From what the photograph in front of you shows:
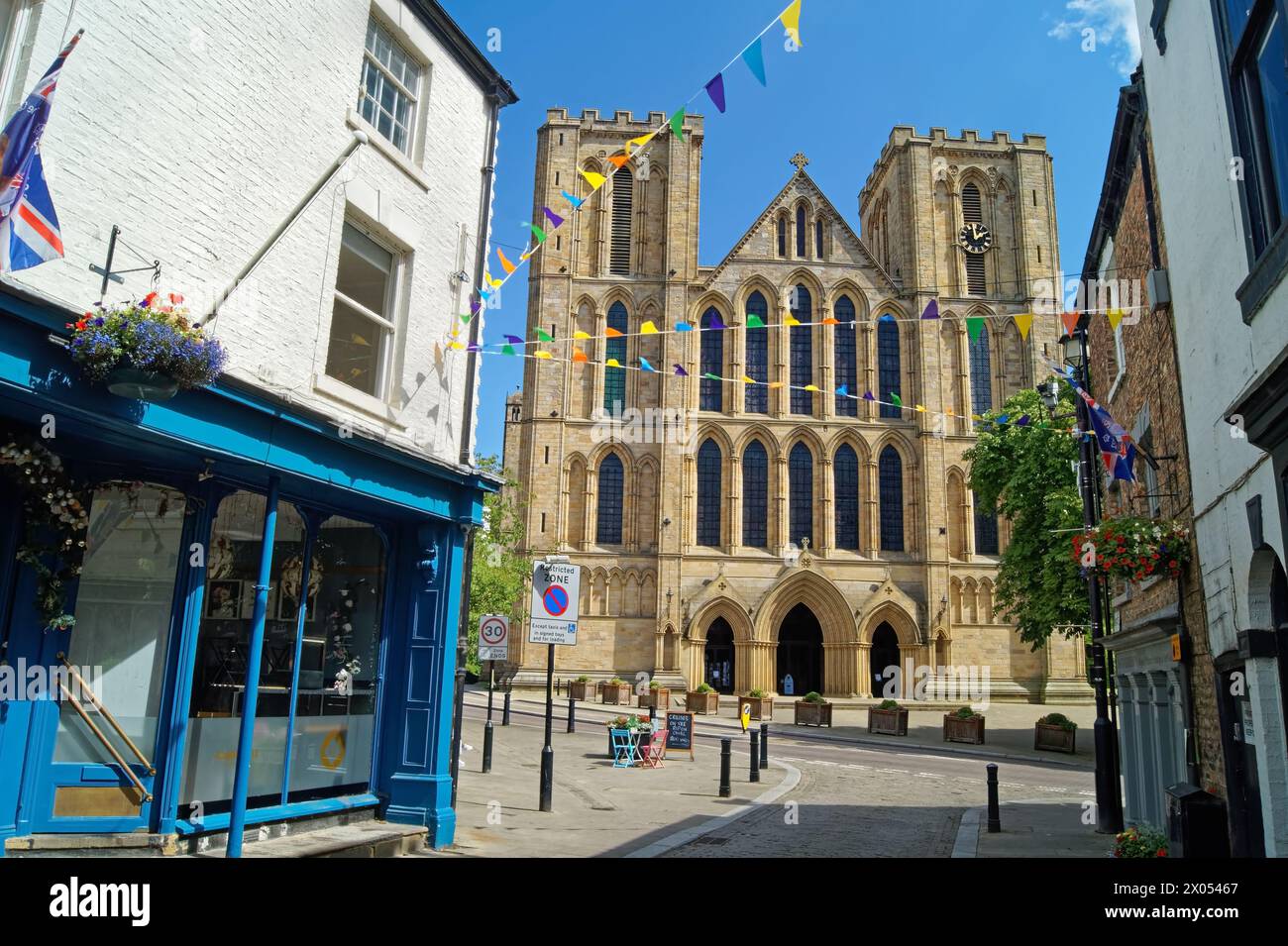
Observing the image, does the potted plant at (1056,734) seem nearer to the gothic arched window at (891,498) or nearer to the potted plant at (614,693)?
the potted plant at (614,693)

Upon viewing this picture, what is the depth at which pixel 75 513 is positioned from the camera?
6.52 metres

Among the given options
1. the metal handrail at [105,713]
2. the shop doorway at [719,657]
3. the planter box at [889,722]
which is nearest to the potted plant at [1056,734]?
the planter box at [889,722]

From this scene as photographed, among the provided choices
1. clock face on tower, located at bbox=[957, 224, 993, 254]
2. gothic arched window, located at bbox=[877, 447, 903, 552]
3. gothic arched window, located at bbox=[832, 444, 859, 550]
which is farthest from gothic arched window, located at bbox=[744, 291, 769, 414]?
clock face on tower, located at bbox=[957, 224, 993, 254]

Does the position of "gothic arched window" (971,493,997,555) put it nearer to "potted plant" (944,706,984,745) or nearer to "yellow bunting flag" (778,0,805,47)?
"potted plant" (944,706,984,745)

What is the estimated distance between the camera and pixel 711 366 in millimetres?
42156

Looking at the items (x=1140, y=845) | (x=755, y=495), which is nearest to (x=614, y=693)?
(x=755, y=495)

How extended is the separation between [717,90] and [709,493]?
31971mm

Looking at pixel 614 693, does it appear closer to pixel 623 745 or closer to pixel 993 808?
pixel 623 745

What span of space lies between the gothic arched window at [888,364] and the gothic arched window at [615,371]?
39.2ft

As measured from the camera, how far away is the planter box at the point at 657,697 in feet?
107

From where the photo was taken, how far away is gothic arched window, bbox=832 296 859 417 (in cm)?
4212

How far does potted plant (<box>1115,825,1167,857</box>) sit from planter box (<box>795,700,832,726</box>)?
19755mm
